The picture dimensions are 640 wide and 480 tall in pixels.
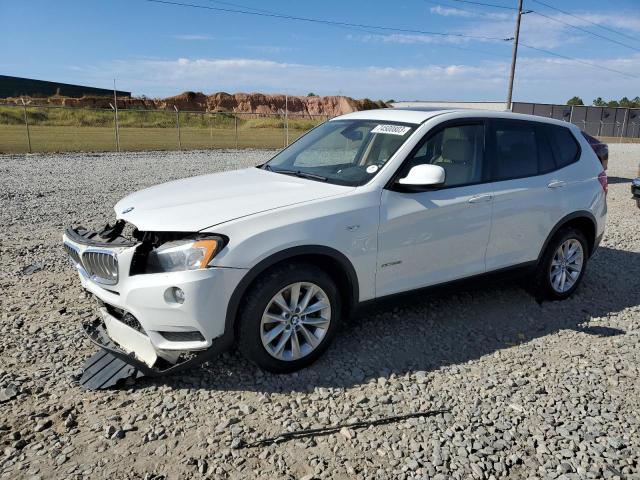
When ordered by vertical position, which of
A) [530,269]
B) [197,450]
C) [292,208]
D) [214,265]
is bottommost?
[197,450]

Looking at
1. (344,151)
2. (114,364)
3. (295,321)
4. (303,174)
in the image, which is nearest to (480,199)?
(344,151)

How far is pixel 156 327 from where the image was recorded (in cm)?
331

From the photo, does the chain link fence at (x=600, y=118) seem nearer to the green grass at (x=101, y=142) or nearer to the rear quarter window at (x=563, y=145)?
the green grass at (x=101, y=142)

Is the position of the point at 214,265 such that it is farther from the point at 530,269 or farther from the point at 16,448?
the point at 530,269

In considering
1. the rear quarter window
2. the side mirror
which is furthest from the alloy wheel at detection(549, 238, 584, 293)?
the side mirror

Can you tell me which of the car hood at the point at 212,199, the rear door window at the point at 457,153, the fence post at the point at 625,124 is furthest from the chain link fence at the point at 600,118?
the car hood at the point at 212,199

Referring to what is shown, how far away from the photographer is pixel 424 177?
3.87 m

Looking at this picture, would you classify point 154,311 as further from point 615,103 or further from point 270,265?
point 615,103

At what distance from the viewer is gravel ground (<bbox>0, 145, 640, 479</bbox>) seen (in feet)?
9.47

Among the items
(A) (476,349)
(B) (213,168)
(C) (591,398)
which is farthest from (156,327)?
(B) (213,168)

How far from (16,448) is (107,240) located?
1.34m

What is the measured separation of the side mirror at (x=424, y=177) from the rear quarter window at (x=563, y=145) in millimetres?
1945

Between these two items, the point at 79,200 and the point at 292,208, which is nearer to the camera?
the point at 292,208

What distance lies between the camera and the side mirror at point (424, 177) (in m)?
3.86
